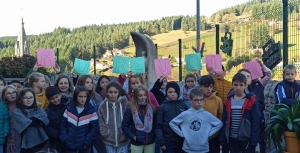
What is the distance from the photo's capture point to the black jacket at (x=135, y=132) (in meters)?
5.34

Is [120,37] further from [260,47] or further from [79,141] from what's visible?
[79,141]

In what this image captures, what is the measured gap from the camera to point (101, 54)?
53.8ft

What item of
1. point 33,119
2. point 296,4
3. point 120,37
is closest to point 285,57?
point 296,4

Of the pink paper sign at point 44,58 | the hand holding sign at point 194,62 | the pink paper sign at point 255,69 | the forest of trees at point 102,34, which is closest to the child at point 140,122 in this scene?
the pink paper sign at point 255,69

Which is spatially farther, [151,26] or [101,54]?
[151,26]

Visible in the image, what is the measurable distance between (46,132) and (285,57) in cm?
366

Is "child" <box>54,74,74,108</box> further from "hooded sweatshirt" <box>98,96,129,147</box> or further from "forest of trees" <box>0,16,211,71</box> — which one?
"forest of trees" <box>0,16,211,71</box>

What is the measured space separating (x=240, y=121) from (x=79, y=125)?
77.2 inches

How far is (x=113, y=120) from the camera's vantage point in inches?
220

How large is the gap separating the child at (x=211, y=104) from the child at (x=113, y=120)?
105cm

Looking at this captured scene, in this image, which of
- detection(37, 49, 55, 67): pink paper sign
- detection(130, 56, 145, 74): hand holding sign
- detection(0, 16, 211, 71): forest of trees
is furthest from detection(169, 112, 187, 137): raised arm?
detection(0, 16, 211, 71): forest of trees

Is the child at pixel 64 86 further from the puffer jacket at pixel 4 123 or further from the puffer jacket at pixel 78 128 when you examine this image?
the puffer jacket at pixel 4 123

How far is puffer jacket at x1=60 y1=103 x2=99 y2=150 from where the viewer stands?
5.21 metres

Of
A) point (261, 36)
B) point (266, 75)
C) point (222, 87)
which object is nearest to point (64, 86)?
point (222, 87)
